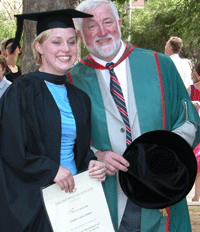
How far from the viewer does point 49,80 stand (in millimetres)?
2412

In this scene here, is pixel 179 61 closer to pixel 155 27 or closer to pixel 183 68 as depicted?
pixel 183 68

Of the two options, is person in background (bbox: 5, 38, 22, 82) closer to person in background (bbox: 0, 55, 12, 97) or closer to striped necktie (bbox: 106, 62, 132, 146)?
person in background (bbox: 0, 55, 12, 97)

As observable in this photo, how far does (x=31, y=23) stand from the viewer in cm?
478

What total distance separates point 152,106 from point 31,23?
2.51 m

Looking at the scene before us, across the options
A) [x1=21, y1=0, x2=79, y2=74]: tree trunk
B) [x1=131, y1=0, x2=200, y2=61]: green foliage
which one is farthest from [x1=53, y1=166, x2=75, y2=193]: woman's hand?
[x1=131, y1=0, x2=200, y2=61]: green foliage

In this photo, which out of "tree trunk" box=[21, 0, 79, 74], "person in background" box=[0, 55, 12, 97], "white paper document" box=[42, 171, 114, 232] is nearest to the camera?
"white paper document" box=[42, 171, 114, 232]

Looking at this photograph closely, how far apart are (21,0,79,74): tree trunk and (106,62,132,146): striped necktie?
199 cm

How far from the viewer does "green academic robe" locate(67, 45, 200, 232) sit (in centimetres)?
274

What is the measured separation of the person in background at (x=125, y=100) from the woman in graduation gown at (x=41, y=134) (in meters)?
0.29

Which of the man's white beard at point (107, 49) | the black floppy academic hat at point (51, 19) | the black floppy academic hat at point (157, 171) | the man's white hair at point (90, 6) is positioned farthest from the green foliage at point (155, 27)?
the black floppy academic hat at point (51, 19)

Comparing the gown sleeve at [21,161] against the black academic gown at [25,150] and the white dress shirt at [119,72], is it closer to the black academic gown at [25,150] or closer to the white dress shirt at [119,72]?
the black academic gown at [25,150]

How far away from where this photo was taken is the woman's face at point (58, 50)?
2408mm

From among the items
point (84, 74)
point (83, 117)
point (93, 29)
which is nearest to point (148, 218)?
point (83, 117)

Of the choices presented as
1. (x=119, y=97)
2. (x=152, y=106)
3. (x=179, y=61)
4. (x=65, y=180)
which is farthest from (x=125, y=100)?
(x=179, y=61)
